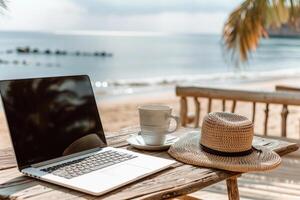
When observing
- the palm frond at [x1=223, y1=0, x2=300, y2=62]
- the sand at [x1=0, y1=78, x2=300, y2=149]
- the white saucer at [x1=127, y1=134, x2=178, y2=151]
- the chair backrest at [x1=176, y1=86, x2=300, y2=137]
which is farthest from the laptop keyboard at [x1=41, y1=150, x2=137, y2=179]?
the sand at [x1=0, y1=78, x2=300, y2=149]

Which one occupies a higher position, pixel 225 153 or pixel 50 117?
pixel 50 117

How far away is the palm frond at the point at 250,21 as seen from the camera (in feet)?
13.3

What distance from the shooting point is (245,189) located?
2.25 m

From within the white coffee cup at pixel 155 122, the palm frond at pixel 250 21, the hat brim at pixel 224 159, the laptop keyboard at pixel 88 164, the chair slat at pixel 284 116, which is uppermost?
the palm frond at pixel 250 21

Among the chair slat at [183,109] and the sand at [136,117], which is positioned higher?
the chair slat at [183,109]

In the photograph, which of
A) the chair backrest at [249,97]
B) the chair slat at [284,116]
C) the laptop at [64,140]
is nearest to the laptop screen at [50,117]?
the laptop at [64,140]

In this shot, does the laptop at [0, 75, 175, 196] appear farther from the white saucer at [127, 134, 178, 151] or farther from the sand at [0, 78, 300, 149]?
the sand at [0, 78, 300, 149]

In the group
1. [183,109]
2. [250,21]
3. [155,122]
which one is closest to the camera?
[155,122]

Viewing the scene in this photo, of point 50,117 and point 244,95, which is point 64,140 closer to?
point 50,117

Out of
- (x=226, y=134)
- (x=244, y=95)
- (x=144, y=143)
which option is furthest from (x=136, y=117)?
(x=226, y=134)

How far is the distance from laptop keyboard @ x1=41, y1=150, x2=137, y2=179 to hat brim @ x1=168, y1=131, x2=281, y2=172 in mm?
170

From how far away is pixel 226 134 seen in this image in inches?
54.7

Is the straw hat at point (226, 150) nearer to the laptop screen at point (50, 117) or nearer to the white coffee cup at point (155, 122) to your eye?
the white coffee cup at point (155, 122)

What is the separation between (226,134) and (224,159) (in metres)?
0.08
